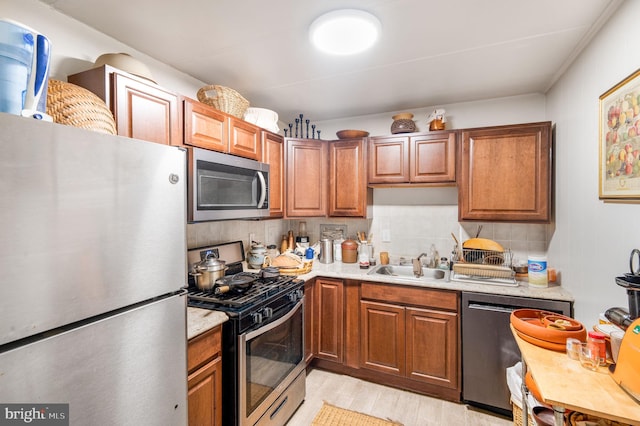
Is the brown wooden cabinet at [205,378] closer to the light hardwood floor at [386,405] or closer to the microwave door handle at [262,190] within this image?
the light hardwood floor at [386,405]

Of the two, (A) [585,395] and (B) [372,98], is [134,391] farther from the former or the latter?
(B) [372,98]

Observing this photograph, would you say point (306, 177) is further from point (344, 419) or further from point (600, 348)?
point (600, 348)

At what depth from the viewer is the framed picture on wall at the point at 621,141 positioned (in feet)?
3.89

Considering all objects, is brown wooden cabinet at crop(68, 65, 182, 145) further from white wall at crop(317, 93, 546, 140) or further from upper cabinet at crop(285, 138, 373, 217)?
white wall at crop(317, 93, 546, 140)

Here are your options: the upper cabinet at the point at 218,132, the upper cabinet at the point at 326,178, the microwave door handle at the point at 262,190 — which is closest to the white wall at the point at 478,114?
the upper cabinet at the point at 326,178

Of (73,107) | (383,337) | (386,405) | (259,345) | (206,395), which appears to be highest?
(73,107)

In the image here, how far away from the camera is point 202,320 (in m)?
1.50

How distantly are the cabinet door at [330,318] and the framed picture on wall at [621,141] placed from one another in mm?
1842

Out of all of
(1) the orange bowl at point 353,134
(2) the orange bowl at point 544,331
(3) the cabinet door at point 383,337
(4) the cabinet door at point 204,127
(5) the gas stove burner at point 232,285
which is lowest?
(3) the cabinet door at point 383,337

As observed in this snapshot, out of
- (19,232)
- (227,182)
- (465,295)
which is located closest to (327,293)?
(465,295)

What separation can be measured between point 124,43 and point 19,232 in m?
1.60

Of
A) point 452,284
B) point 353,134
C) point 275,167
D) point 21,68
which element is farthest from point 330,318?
point 21,68

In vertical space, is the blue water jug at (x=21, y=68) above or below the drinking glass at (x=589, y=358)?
above

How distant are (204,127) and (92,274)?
130cm
